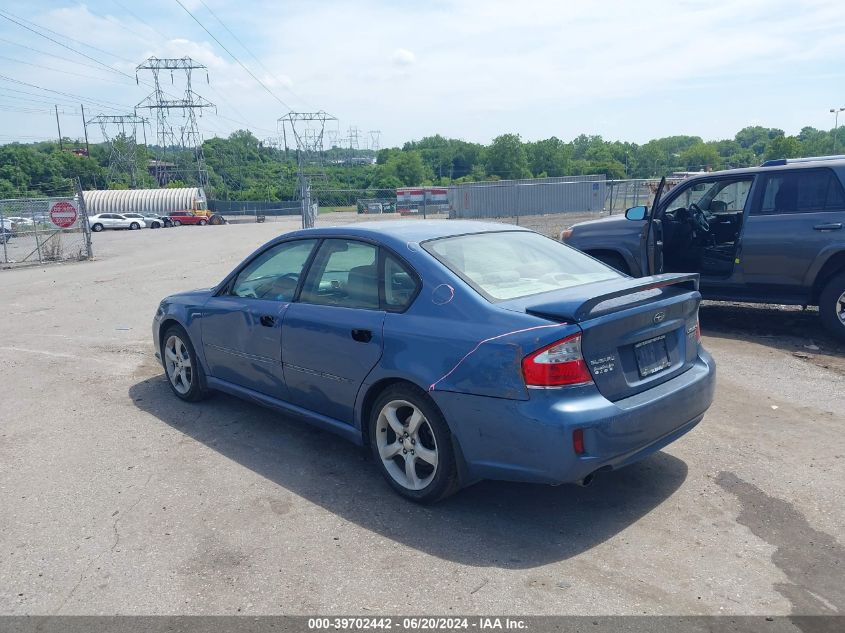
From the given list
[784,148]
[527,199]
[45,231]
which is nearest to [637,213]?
[45,231]

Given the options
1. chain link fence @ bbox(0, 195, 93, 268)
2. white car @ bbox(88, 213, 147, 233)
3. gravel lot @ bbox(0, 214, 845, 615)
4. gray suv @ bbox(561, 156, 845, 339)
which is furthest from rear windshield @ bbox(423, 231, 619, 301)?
white car @ bbox(88, 213, 147, 233)

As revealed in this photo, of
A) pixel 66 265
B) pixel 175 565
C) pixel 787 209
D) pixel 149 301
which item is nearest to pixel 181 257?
pixel 66 265

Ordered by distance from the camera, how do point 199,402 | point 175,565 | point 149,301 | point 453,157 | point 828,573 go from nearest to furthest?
point 828,573, point 175,565, point 199,402, point 149,301, point 453,157

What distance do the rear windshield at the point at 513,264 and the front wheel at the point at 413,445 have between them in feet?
2.40

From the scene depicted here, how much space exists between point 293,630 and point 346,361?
1741mm

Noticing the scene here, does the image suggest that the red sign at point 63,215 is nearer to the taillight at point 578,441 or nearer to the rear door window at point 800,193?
the rear door window at point 800,193

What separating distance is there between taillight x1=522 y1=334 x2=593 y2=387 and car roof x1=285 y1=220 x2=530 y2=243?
4.21 feet

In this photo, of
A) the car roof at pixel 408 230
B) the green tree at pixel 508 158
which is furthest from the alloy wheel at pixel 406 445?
the green tree at pixel 508 158

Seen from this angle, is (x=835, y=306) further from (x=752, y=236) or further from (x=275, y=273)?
(x=275, y=273)

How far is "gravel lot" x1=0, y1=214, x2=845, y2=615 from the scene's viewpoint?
319 cm

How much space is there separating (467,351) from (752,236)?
220 inches

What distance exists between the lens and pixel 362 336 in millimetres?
4227

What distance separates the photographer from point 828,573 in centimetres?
326

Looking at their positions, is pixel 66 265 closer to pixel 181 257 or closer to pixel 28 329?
pixel 181 257
